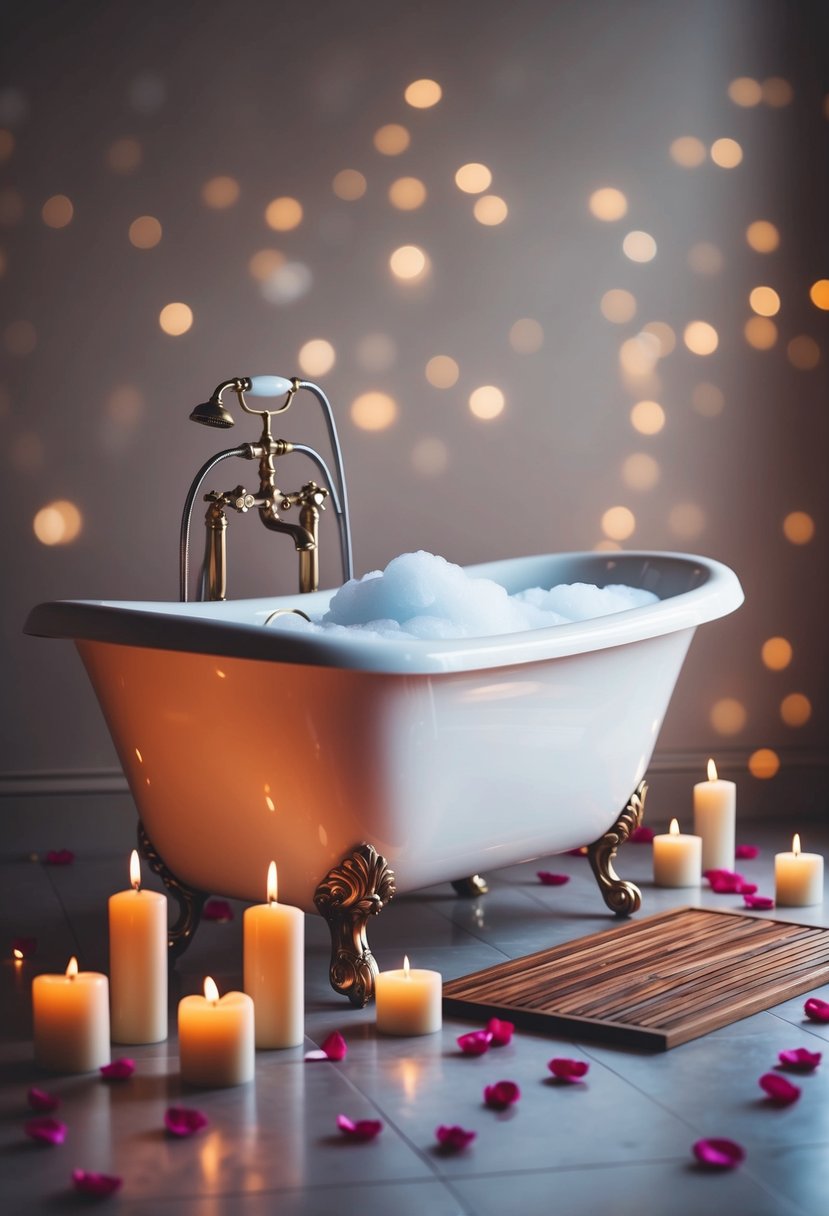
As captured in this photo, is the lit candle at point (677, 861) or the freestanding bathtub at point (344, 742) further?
the lit candle at point (677, 861)

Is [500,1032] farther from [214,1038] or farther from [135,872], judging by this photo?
[135,872]

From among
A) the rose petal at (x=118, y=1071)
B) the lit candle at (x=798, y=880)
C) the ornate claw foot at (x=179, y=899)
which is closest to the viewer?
the rose petal at (x=118, y=1071)

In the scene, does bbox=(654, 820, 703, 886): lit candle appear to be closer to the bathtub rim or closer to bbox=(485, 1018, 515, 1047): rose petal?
the bathtub rim

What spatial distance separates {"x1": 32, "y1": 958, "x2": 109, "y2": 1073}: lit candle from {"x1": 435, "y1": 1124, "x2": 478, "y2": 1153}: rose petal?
20.2 inches

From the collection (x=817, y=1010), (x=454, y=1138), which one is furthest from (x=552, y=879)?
(x=454, y=1138)

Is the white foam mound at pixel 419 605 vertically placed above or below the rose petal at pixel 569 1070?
above

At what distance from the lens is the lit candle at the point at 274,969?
79.0 inches

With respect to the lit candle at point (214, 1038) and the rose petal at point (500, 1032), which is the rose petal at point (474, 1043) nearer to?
the rose petal at point (500, 1032)

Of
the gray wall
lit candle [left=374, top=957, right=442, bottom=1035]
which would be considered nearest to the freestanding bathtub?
lit candle [left=374, top=957, right=442, bottom=1035]

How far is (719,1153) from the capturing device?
1605 millimetres

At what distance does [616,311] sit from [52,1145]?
258cm

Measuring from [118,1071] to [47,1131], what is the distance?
8.6 inches

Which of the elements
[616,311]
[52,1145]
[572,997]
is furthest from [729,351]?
[52,1145]

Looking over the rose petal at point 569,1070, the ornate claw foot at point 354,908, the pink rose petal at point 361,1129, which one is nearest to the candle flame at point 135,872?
the ornate claw foot at point 354,908
